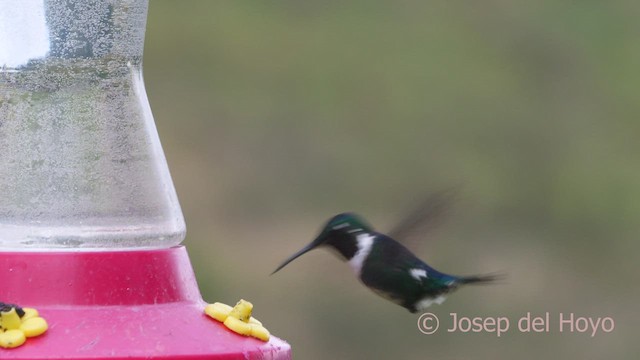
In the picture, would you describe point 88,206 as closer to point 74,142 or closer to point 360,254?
point 74,142

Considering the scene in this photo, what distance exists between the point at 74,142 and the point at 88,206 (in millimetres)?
94

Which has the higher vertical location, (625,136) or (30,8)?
(30,8)

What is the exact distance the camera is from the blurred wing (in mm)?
2598

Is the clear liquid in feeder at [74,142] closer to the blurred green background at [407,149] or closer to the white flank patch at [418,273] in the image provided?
the white flank patch at [418,273]

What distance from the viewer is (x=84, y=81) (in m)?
1.85


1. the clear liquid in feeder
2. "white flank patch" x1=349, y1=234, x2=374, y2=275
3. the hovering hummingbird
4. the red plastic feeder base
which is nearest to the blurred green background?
the hovering hummingbird

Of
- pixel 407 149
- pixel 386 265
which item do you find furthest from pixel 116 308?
pixel 407 149

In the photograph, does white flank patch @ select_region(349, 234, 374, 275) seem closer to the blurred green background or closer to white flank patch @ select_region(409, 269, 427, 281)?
white flank patch @ select_region(409, 269, 427, 281)

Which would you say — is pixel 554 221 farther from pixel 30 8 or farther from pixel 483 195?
pixel 30 8

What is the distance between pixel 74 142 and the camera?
5.92 ft

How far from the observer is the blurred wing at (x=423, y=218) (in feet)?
8.52

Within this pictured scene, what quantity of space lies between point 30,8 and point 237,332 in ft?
1.86

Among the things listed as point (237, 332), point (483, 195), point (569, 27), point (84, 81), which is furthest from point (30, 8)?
point (569, 27)

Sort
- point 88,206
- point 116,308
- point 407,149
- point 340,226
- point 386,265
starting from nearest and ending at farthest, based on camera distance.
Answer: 1. point 116,308
2. point 88,206
3. point 340,226
4. point 386,265
5. point 407,149
